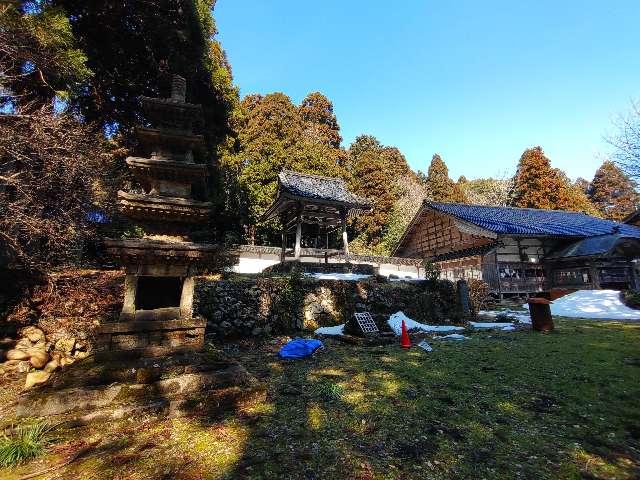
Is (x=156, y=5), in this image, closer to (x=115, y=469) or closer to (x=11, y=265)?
(x=11, y=265)

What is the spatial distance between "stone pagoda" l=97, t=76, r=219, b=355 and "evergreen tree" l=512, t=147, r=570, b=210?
127 feet

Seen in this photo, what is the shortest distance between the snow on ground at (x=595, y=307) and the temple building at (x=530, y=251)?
130 inches

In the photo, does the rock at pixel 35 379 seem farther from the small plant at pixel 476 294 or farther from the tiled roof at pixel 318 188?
the small plant at pixel 476 294

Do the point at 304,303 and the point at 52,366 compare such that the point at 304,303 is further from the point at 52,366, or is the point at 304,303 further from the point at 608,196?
the point at 608,196

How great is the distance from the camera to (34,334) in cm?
774

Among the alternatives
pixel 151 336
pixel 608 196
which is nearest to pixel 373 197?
pixel 151 336

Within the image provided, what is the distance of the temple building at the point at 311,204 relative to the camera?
1602cm

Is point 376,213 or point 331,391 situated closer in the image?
point 331,391

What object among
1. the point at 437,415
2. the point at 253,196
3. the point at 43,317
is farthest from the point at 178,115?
the point at 253,196

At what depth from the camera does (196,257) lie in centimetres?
600

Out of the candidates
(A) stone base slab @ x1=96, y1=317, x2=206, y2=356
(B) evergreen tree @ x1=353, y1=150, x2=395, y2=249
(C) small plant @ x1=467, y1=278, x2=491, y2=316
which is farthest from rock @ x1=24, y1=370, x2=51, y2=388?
(B) evergreen tree @ x1=353, y1=150, x2=395, y2=249

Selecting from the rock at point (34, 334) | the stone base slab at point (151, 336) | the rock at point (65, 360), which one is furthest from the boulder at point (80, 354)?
the stone base slab at point (151, 336)

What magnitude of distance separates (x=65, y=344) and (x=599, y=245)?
2562 centimetres

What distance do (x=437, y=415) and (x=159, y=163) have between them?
22.3 feet
